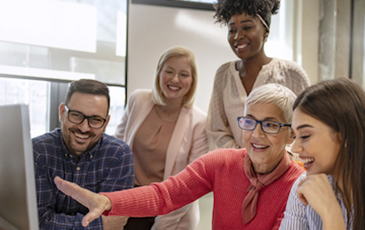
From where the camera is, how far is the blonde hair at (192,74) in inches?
88.7

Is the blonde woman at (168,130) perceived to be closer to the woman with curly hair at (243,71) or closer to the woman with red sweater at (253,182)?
the woman with curly hair at (243,71)

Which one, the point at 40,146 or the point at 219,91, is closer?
the point at 40,146

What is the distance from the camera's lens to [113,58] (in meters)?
3.04

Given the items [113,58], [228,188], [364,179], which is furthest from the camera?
[113,58]

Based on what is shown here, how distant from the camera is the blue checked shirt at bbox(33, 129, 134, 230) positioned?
1562 mm

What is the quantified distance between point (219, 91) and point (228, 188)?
881 millimetres

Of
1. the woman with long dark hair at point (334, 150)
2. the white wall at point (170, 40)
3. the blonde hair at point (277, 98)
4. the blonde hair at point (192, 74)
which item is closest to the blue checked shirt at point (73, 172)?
the blonde hair at point (192, 74)

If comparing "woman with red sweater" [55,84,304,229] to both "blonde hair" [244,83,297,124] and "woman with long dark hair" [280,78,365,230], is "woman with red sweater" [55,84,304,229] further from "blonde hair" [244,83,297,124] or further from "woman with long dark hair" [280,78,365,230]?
"woman with long dark hair" [280,78,365,230]

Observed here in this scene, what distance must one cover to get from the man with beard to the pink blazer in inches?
20.1

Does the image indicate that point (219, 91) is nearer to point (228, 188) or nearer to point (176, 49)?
point (176, 49)

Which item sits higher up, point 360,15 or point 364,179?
point 360,15

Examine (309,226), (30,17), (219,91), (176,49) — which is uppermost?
(30,17)

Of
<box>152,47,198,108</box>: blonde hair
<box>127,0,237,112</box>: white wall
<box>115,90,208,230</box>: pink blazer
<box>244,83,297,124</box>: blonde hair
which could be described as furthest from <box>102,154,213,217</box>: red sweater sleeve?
<box>127,0,237,112</box>: white wall

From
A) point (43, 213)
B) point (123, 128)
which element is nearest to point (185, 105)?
point (123, 128)
